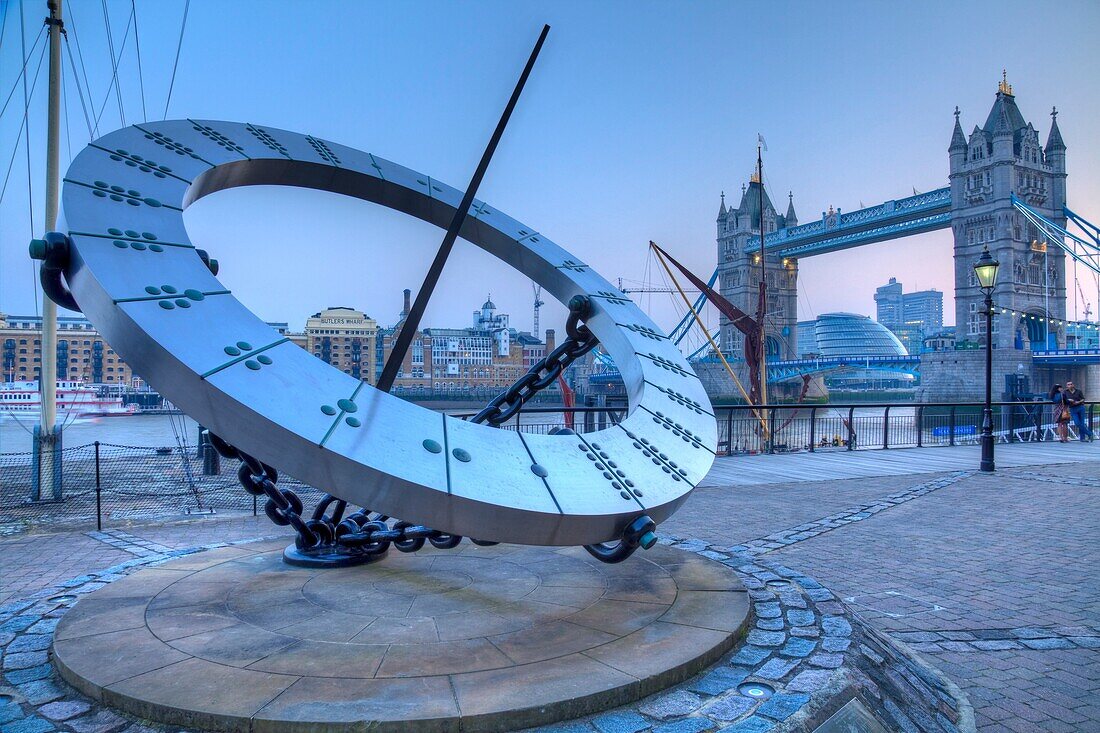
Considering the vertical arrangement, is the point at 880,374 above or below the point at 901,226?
below

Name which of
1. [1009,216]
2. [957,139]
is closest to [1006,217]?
[1009,216]

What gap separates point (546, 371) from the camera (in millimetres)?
4473

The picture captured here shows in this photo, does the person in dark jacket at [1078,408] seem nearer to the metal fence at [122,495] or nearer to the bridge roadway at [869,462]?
the bridge roadway at [869,462]

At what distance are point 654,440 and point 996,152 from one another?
70.2m

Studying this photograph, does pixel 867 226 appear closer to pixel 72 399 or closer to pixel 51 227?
pixel 72 399

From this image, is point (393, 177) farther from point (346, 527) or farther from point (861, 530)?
point (861, 530)

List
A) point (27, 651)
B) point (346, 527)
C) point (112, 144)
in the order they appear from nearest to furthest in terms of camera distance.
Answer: point (27, 651) < point (112, 144) < point (346, 527)

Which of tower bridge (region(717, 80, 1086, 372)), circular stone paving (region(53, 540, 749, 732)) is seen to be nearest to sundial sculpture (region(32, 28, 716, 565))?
circular stone paving (region(53, 540, 749, 732))

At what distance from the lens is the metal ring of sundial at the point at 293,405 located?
2525 millimetres

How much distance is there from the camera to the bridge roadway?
1099 cm

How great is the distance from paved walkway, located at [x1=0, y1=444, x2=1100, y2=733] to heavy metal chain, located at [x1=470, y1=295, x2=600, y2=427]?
7.91ft

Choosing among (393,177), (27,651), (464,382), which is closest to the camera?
(27,651)

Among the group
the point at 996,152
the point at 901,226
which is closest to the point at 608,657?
the point at 996,152

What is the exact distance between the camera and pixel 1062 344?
192ft
